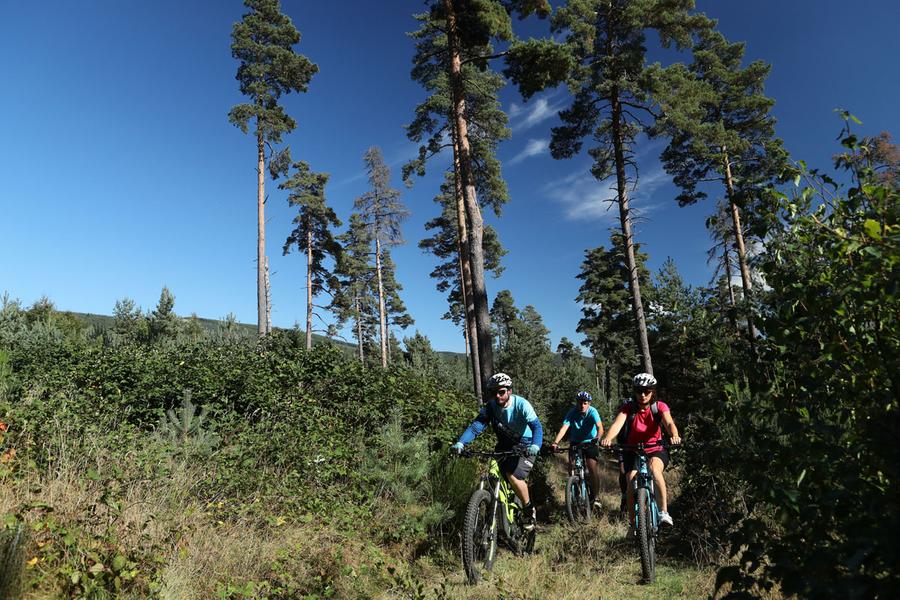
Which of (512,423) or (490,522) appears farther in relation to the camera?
(512,423)

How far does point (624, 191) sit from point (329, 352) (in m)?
10.1

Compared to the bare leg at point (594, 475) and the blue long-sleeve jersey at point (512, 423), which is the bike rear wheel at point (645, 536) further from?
the bare leg at point (594, 475)

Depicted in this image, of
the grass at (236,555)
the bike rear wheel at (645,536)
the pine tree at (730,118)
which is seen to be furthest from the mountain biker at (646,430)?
the pine tree at (730,118)

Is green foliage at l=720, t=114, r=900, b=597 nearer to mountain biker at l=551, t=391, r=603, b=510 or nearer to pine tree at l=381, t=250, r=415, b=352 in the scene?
mountain biker at l=551, t=391, r=603, b=510

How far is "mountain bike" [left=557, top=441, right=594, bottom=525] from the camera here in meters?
7.05

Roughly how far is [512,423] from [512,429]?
2.9 inches

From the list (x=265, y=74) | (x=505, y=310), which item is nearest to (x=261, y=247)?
(x=265, y=74)

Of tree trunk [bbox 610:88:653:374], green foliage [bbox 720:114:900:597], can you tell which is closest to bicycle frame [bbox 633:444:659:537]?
green foliage [bbox 720:114:900:597]

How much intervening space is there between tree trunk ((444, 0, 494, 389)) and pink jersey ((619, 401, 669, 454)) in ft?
19.7

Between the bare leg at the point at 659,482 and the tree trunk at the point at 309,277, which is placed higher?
the tree trunk at the point at 309,277

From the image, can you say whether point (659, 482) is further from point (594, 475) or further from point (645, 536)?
point (594, 475)

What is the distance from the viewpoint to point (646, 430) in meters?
5.73

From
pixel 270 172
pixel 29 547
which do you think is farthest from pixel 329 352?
pixel 270 172

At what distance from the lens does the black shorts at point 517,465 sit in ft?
18.1
